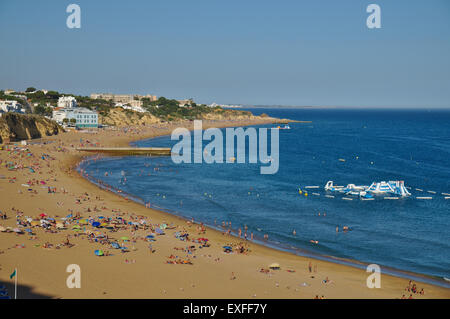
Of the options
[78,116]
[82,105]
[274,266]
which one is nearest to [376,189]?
[274,266]

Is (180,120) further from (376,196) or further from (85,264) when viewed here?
(85,264)

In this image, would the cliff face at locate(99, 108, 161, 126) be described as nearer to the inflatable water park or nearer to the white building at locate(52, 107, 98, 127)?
the white building at locate(52, 107, 98, 127)

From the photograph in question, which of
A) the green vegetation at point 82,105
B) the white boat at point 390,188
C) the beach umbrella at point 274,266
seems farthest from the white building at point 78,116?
the beach umbrella at point 274,266

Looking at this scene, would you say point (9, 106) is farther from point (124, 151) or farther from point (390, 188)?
point (390, 188)

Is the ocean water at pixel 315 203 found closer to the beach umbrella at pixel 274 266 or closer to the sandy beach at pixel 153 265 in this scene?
the sandy beach at pixel 153 265
